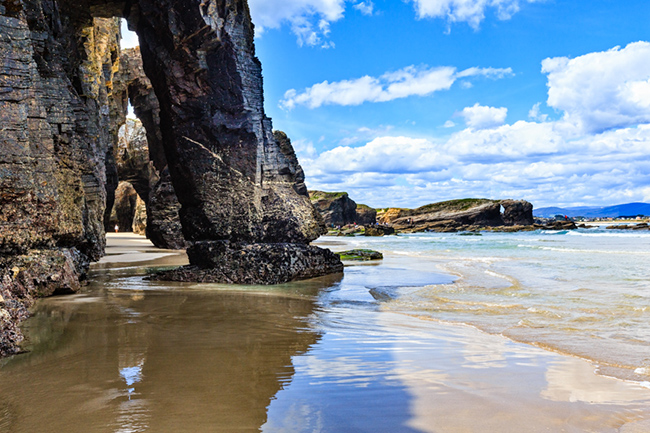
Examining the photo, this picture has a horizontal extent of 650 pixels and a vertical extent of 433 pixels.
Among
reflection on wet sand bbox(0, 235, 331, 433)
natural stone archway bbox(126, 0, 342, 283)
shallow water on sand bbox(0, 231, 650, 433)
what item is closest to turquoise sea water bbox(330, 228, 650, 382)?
shallow water on sand bbox(0, 231, 650, 433)

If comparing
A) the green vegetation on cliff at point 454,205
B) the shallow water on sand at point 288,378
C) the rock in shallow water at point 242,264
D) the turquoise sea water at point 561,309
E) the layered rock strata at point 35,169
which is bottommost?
the turquoise sea water at point 561,309

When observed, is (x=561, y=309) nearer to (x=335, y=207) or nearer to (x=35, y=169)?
(x=35, y=169)

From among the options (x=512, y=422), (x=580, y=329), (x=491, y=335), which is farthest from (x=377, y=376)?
(x=580, y=329)

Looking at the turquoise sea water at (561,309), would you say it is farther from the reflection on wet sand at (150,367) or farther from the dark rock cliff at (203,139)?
the dark rock cliff at (203,139)

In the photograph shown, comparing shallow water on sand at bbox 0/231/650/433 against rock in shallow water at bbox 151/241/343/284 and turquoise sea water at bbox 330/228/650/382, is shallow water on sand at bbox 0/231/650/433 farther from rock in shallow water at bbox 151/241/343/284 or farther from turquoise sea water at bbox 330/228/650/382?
rock in shallow water at bbox 151/241/343/284

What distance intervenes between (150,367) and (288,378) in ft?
3.53

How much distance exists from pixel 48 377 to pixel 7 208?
3.90 m

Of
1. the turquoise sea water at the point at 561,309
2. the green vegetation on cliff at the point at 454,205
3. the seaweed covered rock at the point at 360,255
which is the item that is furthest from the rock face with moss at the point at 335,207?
the turquoise sea water at the point at 561,309

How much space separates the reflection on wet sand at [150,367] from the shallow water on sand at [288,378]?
0.04 feet

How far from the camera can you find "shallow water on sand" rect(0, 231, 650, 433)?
252cm

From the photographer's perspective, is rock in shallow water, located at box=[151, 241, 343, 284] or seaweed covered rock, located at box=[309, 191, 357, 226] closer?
rock in shallow water, located at box=[151, 241, 343, 284]

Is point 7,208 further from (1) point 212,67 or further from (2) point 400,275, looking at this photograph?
(2) point 400,275

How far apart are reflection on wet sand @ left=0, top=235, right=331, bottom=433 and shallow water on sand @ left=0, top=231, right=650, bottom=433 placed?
0.01 m

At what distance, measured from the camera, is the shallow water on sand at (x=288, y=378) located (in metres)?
2.52
